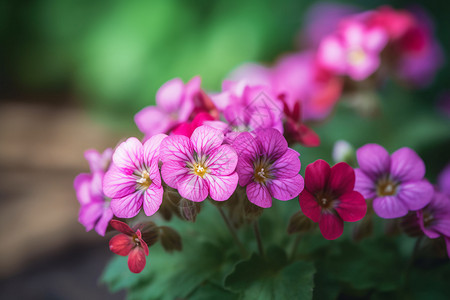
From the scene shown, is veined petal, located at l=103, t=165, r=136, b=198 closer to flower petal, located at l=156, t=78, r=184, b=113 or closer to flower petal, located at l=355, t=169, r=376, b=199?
flower petal, located at l=156, t=78, r=184, b=113

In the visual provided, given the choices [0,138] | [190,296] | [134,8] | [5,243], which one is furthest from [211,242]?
[0,138]

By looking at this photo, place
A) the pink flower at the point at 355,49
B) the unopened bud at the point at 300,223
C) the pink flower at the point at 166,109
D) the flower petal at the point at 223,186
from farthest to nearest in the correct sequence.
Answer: the pink flower at the point at 355,49
the pink flower at the point at 166,109
the unopened bud at the point at 300,223
the flower petal at the point at 223,186

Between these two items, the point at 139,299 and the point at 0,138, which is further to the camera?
the point at 0,138

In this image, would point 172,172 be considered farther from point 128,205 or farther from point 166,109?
point 166,109

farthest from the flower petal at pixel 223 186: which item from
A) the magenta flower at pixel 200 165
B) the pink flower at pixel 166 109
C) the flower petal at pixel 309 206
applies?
the pink flower at pixel 166 109

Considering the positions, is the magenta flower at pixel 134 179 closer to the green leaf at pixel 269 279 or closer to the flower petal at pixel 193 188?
the flower petal at pixel 193 188

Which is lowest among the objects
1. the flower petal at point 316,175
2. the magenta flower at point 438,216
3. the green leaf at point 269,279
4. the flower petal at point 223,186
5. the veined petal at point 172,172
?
the magenta flower at point 438,216

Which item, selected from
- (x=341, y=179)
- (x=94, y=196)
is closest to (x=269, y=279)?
(x=341, y=179)

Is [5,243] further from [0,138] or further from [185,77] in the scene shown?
[185,77]
